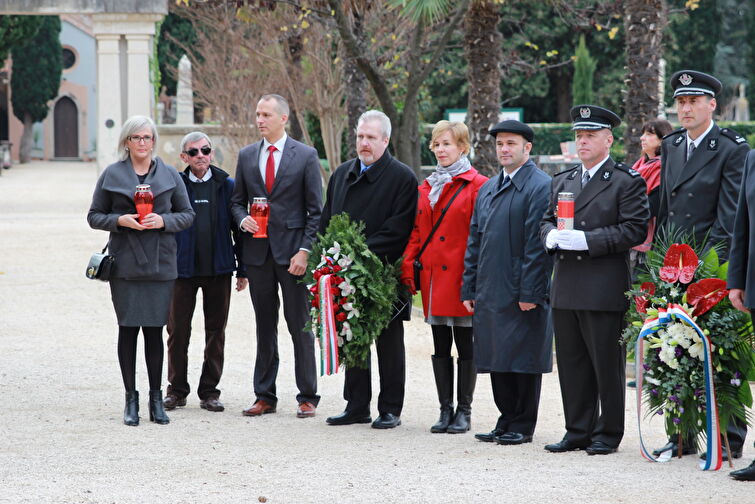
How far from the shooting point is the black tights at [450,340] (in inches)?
285

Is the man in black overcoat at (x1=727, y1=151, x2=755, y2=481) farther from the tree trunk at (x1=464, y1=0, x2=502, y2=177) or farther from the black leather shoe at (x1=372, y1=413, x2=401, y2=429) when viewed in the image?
the tree trunk at (x1=464, y1=0, x2=502, y2=177)

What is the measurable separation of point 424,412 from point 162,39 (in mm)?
38673

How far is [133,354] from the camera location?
7.50 m

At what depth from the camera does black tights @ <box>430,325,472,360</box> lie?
7.24 meters

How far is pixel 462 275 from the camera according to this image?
278 inches

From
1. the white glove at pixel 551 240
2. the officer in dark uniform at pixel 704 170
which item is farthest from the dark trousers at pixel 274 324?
the officer in dark uniform at pixel 704 170

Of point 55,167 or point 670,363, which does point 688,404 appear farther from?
point 55,167

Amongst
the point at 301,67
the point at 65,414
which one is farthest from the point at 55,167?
the point at 65,414

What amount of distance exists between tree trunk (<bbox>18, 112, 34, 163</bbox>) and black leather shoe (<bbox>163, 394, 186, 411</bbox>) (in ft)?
175

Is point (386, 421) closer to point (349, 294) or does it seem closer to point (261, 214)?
point (349, 294)

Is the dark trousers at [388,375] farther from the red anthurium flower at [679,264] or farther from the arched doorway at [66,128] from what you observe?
the arched doorway at [66,128]

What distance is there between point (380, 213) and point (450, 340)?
952mm

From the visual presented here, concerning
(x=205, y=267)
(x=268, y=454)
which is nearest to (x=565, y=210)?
(x=268, y=454)

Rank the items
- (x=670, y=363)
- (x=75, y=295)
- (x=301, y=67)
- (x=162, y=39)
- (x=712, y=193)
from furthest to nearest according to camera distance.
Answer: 1. (x=162, y=39)
2. (x=301, y=67)
3. (x=75, y=295)
4. (x=712, y=193)
5. (x=670, y=363)
